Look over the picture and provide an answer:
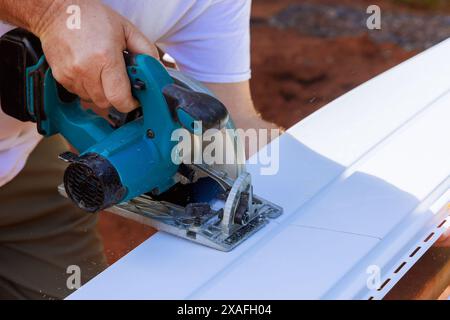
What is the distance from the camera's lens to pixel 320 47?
6086 mm

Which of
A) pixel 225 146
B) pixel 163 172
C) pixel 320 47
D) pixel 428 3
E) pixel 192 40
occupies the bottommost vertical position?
pixel 320 47

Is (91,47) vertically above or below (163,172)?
above

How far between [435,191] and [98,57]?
0.89 meters

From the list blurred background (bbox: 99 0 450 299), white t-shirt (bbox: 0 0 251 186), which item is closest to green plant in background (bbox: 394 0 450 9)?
blurred background (bbox: 99 0 450 299)

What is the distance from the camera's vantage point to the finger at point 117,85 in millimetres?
1771

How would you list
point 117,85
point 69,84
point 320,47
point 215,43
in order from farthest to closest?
point 320,47, point 215,43, point 69,84, point 117,85

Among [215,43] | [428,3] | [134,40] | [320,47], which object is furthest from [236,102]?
[428,3]

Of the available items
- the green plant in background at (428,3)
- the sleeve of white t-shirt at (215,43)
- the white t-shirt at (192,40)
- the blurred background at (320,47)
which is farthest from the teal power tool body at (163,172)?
the green plant in background at (428,3)

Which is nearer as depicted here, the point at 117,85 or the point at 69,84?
the point at 117,85

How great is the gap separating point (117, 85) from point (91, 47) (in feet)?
0.38

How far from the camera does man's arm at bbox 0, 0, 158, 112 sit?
1781 mm

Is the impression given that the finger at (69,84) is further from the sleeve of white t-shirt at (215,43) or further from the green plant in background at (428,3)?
the green plant in background at (428,3)

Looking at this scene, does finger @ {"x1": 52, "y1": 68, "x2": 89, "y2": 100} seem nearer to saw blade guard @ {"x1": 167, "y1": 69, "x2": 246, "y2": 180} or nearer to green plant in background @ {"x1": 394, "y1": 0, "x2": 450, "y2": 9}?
saw blade guard @ {"x1": 167, "y1": 69, "x2": 246, "y2": 180}

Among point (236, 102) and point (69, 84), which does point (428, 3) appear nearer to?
point (236, 102)
